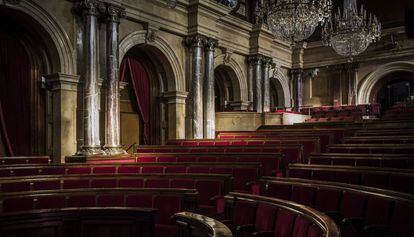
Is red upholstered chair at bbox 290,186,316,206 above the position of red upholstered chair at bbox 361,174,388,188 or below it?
below

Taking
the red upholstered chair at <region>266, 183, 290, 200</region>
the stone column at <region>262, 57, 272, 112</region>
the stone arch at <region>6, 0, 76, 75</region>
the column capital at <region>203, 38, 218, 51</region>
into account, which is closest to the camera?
the red upholstered chair at <region>266, 183, 290, 200</region>

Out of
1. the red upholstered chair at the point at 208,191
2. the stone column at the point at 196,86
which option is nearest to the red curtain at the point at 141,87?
the stone column at the point at 196,86

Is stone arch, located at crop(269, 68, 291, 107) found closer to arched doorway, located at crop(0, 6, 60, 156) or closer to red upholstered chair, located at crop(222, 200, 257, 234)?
arched doorway, located at crop(0, 6, 60, 156)

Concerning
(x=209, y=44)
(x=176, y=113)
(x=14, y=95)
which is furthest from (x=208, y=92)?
(x=14, y=95)

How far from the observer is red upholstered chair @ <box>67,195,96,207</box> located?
3.24 metres

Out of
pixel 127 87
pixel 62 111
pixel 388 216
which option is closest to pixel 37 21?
pixel 62 111

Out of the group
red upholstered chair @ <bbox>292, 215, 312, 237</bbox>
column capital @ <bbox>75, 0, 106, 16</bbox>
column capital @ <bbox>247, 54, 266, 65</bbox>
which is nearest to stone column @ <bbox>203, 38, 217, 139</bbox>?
column capital @ <bbox>247, 54, 266, 65</bbox>

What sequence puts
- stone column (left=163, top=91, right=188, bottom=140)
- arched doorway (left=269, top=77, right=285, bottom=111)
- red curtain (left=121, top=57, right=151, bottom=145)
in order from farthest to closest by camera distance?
arched doorway (left=269, top=77, right=285, bottom=111)
stone column (left=163, top=91, right=188, bottom=140)
red curtain (left=121, top=57, right=151, bottom=145)

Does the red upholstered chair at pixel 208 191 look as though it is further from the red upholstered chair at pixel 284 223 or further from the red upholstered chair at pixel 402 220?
the red upholstered chair at pixel 402 220

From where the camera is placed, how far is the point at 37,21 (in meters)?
6.84

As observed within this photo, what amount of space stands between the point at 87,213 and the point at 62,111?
4842mm

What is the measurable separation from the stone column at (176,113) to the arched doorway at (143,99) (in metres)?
0.22

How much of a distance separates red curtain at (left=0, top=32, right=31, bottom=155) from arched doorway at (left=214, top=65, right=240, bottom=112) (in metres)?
6.30

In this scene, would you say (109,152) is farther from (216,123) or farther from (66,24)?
(216,123)
